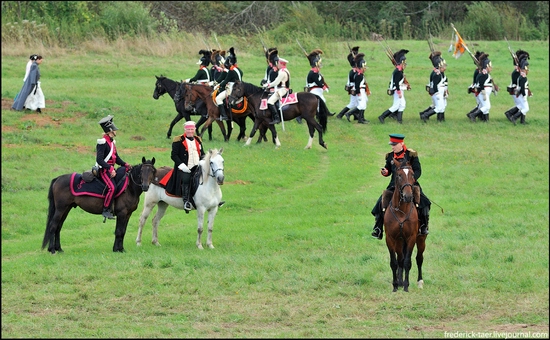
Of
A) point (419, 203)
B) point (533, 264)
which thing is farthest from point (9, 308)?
point (533, 264)

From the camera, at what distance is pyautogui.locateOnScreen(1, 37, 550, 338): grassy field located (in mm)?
12875

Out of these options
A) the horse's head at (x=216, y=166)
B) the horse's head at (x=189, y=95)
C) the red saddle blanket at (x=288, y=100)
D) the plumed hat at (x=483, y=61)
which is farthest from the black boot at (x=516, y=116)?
the horse's head at (x=216, y=166)

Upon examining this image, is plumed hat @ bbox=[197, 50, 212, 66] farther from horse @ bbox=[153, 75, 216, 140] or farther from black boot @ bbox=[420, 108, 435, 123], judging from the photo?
black boot @ bbox=[420, 108, 435, 123]

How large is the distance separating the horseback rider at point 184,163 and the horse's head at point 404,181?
5.00 m

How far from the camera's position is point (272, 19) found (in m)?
58.2

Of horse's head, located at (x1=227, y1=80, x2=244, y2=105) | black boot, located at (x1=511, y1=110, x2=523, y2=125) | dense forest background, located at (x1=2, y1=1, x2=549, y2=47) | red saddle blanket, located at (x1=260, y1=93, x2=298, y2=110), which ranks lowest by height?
black boot, located at (x1=511, y1=110, x2=523, y2=125)

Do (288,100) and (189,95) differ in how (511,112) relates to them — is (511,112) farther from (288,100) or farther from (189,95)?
(189,95)

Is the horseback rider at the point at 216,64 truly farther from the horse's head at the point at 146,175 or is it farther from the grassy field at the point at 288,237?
the horse's head at the point at 146,175

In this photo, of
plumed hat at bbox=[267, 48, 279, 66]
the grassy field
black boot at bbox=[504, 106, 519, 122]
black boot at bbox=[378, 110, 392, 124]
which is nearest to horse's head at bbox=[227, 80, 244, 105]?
plumed hat at bbox=[267, 48, 279, 66]

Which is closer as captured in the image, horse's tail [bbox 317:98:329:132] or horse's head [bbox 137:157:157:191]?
horse's head [bbox 137:157:157:191]

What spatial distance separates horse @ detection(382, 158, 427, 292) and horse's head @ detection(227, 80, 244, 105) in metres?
13.9

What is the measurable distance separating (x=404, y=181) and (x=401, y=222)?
0.73m

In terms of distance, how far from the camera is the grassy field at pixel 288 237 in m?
12.9

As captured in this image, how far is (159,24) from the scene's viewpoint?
5119 cm
